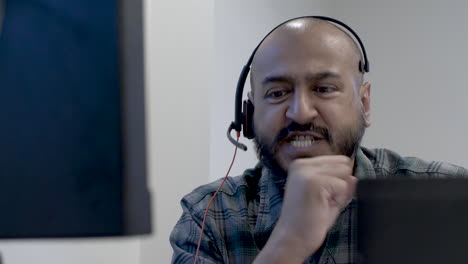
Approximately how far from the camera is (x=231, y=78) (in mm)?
→ 1789

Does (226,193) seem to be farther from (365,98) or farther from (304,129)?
(365,98)

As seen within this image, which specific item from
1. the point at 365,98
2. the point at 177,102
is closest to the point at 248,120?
the point at 365,98

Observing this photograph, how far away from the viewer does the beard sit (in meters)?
1.20

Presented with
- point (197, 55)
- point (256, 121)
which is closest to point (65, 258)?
point (256, 121)

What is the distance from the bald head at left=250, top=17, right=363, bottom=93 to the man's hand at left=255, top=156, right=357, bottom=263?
1.39 ft

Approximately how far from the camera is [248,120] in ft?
4.32

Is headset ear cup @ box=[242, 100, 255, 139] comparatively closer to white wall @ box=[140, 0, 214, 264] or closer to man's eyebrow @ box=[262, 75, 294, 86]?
man's eyebrow @ box=[262, 75, 294, 86]

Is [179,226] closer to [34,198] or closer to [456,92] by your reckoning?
[34,198]

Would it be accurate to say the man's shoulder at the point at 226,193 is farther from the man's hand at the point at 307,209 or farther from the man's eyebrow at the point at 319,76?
the man's hand at the point at 307,209

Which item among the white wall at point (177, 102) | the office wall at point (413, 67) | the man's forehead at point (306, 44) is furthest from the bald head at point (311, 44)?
the office wall at point (413, 67)

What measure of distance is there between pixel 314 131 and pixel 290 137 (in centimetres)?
6

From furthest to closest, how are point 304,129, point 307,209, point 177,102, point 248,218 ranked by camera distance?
point 177,102 → point 248,218 → point 304,129 → point 307,209

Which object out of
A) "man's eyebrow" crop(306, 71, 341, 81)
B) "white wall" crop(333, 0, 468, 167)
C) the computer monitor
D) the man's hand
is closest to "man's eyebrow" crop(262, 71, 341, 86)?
"man's eyebrow" crop(306, 71, 341, 81)

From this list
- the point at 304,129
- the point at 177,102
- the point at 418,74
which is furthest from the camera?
the point at 418,74
